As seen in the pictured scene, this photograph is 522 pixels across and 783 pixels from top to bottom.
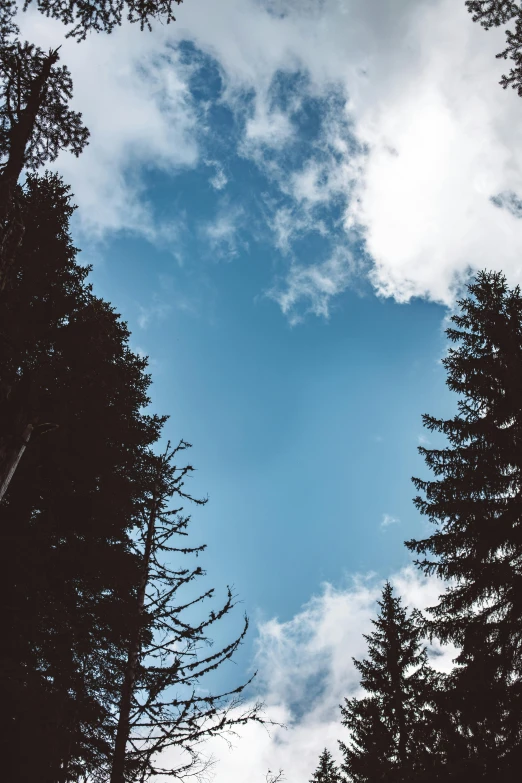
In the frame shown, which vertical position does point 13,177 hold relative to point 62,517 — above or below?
above

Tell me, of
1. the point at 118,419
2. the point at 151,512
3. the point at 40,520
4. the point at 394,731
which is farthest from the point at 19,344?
the point at 394,731

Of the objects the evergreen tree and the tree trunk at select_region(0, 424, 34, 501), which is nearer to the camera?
the tree trunk at select_region(0, 424, 34, 501)

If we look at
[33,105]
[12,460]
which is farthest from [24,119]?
[12,460]

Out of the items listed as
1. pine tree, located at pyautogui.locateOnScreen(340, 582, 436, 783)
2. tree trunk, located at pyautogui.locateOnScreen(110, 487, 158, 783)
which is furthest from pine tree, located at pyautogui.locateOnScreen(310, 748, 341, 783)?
tree trunk, located at pyautogui.locateOnScreen(110, 487, 158, 783)

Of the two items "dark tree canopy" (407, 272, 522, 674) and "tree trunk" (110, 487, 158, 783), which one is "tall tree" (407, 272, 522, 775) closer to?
"dark tree canopy" (407, 272, 522, 674)

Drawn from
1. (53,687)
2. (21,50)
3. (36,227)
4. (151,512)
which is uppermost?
(21,50)

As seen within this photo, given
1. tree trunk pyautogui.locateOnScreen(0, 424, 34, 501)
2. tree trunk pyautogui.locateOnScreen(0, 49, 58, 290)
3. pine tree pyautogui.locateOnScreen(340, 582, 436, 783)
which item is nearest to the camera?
tree trunk pyautogui.locateOnScreen(0, 424, 34, 501)

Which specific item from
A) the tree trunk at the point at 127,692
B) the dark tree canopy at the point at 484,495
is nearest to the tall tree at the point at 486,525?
the dark tree canopy at the point at 484,495

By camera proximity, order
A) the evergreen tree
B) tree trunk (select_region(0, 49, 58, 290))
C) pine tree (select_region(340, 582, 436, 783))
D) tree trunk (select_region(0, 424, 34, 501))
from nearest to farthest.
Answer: tree trunk (select_region(0, 424, 34, 501)) → the evergreen tree → tree trunk (select_region(0, 49, 58, 290)) → pine tree (select_region(340, 582, 436, 783))

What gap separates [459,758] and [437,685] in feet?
5.37

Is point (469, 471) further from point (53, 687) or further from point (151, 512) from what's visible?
point (53, 687)

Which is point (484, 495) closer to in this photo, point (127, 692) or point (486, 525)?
point (486, 525)

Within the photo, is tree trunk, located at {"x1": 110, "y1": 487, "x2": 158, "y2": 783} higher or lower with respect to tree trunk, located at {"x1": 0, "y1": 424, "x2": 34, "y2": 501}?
lower

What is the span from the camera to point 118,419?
26.2ft
